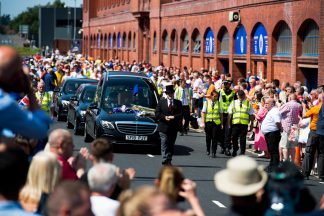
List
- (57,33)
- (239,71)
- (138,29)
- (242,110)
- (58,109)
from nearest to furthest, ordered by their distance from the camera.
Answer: (242,110), (58,109), (239,71), (138,29), (57,33)

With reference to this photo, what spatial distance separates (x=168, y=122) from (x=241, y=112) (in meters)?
3.29

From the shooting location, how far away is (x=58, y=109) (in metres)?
32.2

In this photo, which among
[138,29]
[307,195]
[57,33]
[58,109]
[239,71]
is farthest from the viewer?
[57,33]

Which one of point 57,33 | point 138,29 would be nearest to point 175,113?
point 138,29

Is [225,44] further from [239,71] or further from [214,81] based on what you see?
[214,81]

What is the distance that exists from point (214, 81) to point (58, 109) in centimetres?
570

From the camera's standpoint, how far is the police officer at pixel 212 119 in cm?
2255

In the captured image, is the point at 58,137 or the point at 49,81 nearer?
the point at 58,137

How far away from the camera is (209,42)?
47562 mm

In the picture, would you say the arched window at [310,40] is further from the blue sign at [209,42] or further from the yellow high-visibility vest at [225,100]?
the blue sign at [209,42]

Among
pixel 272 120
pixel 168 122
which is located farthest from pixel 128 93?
pixel 272 120

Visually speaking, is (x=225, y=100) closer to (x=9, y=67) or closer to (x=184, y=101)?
(x=184, y=101)

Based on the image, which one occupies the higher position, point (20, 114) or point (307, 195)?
point (20, 114)

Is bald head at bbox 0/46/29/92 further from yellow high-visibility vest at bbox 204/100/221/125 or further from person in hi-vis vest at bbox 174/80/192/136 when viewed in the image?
person in hi-vis vest at bbox 174/80/192/136
